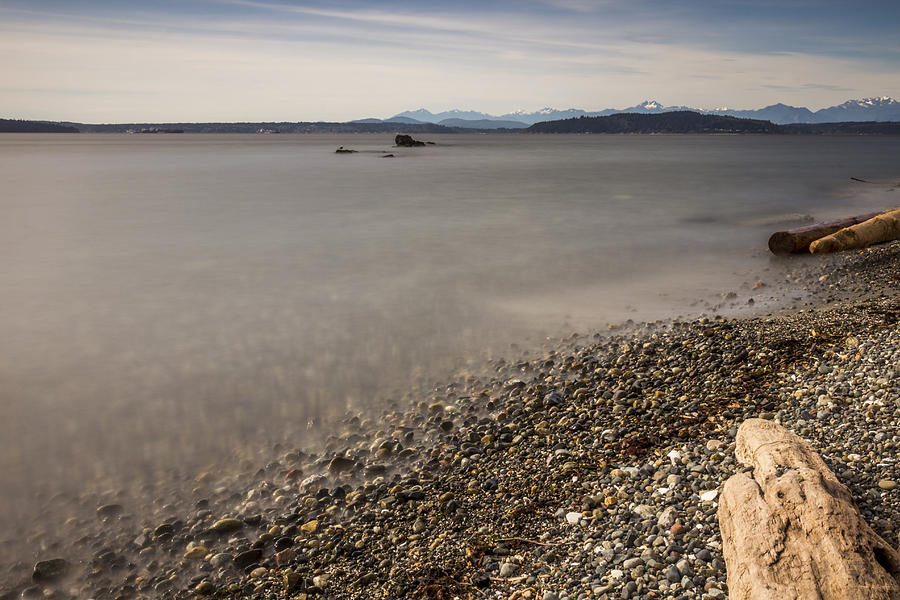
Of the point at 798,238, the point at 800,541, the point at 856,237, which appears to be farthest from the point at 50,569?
the point at 856,237

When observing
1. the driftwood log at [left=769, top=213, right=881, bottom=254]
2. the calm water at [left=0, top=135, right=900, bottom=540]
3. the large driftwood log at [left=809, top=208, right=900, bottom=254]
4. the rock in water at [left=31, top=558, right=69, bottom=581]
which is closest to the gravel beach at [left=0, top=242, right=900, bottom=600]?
the rock in water at [left=31, top=558, right=69, bottom=581]

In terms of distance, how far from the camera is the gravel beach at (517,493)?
16.0 feet

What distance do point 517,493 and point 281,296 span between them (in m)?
10.0

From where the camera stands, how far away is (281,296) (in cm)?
1464

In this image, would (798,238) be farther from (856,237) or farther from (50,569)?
(50,569)

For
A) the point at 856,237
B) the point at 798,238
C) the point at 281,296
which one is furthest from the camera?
the point at 798,238

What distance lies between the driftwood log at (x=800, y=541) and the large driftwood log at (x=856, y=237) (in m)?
14.0

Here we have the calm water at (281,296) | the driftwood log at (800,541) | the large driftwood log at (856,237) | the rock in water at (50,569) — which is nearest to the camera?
the driftwood log at (800,541)

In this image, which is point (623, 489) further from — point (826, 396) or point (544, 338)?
point (544, 338)

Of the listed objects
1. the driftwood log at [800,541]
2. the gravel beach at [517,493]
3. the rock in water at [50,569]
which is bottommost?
the rock in water at [50,569]

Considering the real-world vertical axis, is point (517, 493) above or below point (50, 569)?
above

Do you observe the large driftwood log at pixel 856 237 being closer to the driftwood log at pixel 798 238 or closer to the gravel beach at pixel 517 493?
the driftwood log at pixel 798 238

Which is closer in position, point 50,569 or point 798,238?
point 50,569

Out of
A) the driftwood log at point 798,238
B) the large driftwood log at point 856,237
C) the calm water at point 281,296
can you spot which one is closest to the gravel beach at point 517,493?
the calm water at point 281,296
